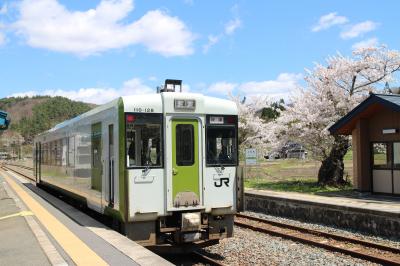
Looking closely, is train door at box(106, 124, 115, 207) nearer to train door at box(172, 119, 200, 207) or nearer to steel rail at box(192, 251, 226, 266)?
train door at box(172, 119, 200, 207)

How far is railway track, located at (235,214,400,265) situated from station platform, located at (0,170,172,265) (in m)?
4.54

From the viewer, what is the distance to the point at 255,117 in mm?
40125

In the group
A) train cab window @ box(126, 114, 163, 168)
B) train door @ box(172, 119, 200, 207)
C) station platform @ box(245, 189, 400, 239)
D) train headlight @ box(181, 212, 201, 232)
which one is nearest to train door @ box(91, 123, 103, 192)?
train cab window @ box(126, 114, 163, 168)

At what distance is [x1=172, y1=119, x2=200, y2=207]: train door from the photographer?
9.23 metres

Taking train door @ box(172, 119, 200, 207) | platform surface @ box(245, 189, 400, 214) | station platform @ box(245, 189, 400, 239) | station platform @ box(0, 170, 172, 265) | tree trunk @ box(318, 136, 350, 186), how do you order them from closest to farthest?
station platform @ box(0, 170, 172, 265), train door @ box(172, 119, 200, 207), station platform @ box(245, 189, 400, 239), platform surface @ box(245, 189, 400, 214), tree trunk @ box(318, 136, 350, 186)

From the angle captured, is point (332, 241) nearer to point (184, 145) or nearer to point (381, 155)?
point (184, 145)

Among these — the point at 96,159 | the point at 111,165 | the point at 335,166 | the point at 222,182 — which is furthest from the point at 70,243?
the point at 335,166

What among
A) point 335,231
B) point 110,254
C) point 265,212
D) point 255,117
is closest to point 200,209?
point 110,254

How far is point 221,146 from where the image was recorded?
32.1 ft

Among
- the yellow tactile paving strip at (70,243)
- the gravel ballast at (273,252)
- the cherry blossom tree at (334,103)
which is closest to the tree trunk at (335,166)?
the cherry blossom tree at (334,103)

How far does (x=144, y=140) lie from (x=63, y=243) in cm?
227

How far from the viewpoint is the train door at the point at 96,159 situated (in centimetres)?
1064

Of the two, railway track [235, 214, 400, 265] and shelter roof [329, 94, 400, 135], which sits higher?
shelter roof [329, 94, 400, 135]

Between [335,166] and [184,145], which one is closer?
[184,145]
